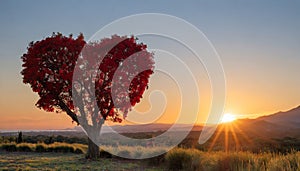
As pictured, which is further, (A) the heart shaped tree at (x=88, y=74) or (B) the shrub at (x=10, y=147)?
(B) the shrub at (x=10, y=147)

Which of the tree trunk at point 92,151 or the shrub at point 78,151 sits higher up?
the tree trunk at point 92,151

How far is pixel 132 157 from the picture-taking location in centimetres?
2138

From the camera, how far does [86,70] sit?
2128 cm

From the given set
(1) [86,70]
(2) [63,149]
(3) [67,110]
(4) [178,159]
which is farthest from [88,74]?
(2) [63,149]

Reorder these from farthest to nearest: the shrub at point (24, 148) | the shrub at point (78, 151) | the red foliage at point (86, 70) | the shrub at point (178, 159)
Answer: the shrub at point (24, 148) < the shrub at point (78, 151) < the red foliage at point (86, 70) < the shrub at point (178, 159)

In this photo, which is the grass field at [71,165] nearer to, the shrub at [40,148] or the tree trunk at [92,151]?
the tree trunk at [92,151]

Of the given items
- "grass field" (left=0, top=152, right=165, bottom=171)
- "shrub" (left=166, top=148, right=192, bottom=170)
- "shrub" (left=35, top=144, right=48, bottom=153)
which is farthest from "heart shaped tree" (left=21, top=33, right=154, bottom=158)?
"shrub" (left=35, top=144, right=48, bottom=153)

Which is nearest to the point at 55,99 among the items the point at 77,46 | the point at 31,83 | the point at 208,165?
the point at 31,83

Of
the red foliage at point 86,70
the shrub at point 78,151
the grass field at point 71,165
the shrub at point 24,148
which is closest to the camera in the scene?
the grass field at point 71,165

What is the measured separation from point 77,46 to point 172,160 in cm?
952

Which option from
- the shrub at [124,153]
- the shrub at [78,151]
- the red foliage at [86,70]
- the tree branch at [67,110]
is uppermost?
the red foliage at [86,70]

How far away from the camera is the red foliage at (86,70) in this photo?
2094 cm

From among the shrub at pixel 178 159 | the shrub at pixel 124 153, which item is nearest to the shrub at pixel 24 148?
the shrub at pixel 124 153

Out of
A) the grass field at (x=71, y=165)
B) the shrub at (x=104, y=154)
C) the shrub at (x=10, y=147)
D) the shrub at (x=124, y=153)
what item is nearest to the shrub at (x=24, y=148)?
the shrub at (x=10, y=147)
